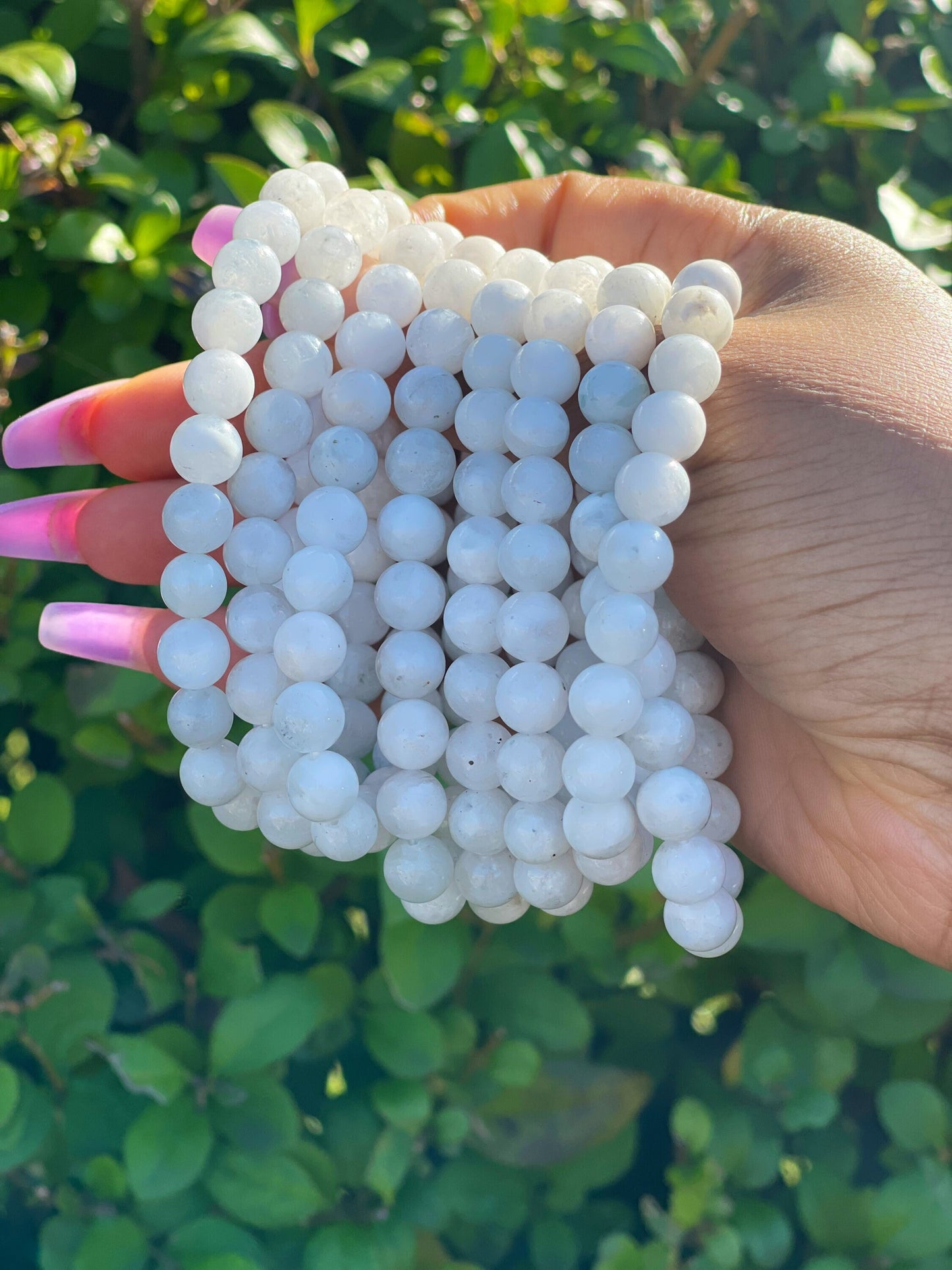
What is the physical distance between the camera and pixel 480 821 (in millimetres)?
732

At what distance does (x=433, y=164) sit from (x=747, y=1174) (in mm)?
892

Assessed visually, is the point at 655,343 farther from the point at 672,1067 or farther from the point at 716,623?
the point at 672,1067

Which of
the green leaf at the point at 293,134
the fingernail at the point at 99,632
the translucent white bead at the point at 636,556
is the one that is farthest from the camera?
the green leaf at the point at 293,134

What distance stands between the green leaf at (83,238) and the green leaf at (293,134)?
14 centimetres

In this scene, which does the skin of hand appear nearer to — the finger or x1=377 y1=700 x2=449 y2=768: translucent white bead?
the finger

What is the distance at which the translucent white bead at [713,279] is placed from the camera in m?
0.73

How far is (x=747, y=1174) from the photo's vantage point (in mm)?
1003

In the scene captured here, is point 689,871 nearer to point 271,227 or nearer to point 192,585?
point 192,585

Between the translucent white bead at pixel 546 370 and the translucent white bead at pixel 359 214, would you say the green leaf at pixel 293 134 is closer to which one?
the translucent white bead at pixel 359 214

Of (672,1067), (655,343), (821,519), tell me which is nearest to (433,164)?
(655,343)

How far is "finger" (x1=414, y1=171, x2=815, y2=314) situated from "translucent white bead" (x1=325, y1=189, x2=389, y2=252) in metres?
0.11

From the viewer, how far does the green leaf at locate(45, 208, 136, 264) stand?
92 cm

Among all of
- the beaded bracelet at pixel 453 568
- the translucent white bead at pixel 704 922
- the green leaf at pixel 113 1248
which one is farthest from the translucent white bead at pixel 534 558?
the green leaf at pixel 113 1248

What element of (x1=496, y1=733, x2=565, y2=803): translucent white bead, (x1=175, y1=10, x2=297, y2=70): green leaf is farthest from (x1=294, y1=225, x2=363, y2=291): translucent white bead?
(x1=496, y1=733, x2=565, y2=803): translucent white bead
